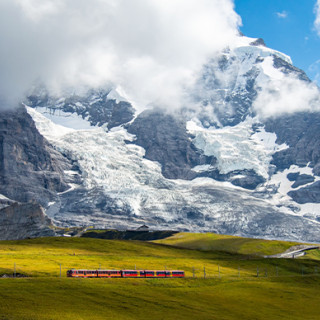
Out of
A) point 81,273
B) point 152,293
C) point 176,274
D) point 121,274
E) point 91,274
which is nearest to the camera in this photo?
point 152,293

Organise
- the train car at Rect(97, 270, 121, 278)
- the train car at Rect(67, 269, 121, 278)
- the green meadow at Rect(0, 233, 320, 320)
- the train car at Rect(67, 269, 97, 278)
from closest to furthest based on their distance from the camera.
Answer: the green meadow at Rect(0, 233, 320, 320) → the train car at Rect(67, 269, 97, 278) → the train car at Rect(67, 269, 121, 278) → the train car at Rect(97, 270, 121, 278)

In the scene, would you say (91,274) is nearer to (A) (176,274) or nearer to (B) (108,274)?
(B) (108,274)

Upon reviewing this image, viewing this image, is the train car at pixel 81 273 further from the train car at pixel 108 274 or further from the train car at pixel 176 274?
the train car at pixel 176 274

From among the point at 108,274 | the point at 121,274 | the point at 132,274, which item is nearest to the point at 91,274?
the point at 108,274

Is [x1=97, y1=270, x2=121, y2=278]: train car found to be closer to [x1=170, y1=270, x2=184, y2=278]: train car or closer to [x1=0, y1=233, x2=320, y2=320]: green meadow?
[x1=0, y1=233, x2=320, y2=320]: green meadow

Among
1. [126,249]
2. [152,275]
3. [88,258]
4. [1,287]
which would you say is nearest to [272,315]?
[152,275]

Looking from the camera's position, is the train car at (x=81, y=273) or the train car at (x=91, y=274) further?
the train car at (x=91, y=274)

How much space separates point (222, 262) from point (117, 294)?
77066 mm

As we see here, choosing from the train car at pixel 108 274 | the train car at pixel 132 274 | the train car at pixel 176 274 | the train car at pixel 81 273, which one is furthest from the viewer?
the train car at pixel 176 274

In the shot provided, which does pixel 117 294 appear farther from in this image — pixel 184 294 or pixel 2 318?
pixel 2 318

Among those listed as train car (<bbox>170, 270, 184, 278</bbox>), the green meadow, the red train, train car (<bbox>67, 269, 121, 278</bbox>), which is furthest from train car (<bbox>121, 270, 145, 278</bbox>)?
train car (<bbox>170, 270, 184, 278</bbox>)

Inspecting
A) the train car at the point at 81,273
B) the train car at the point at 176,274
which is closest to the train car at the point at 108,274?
the train car at the point at 81,273

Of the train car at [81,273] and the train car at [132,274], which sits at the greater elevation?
the train car at [132,274]

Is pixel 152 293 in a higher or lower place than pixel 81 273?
lower
